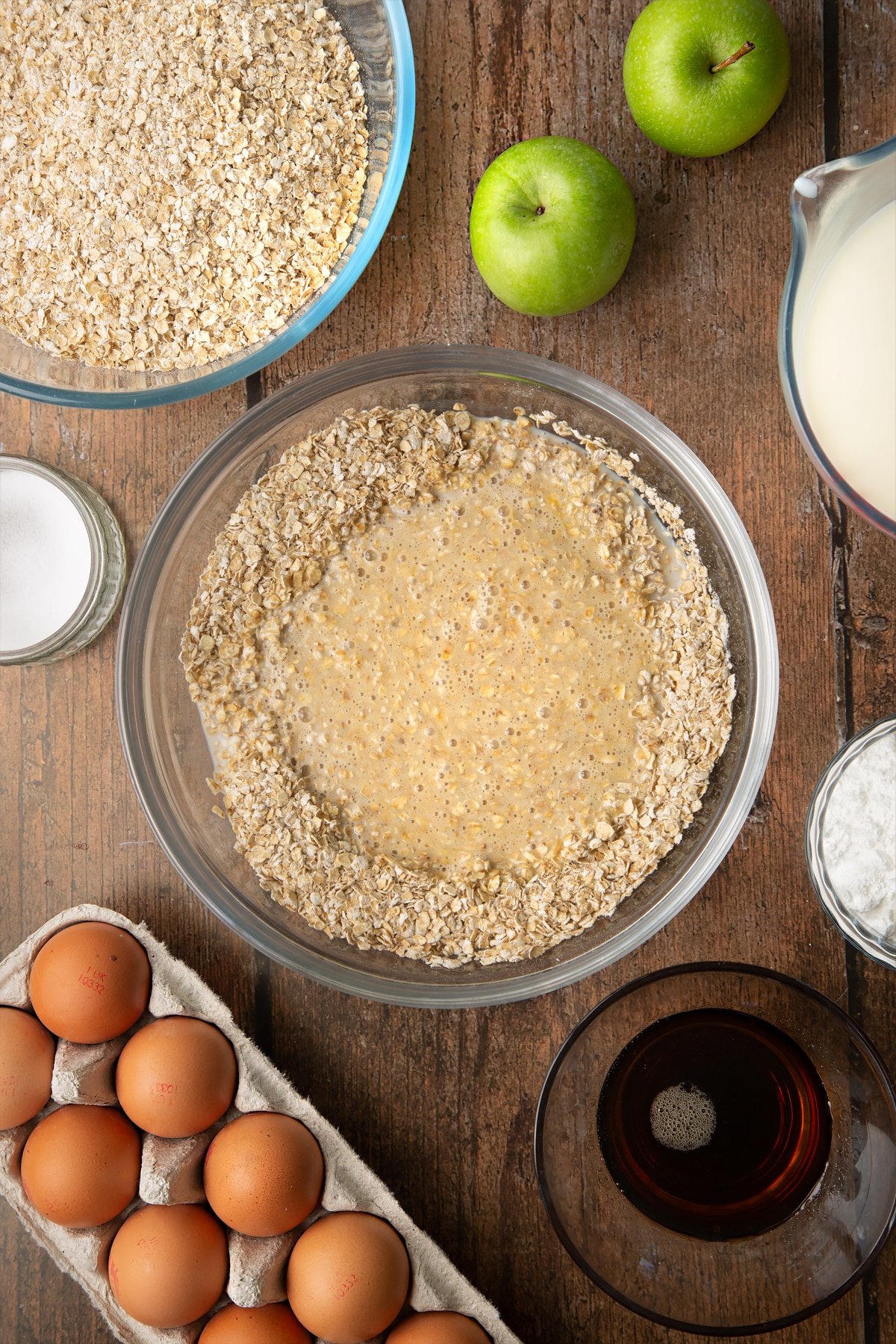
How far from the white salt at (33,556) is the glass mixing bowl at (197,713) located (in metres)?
0.12

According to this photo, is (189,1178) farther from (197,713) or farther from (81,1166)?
(197,713)

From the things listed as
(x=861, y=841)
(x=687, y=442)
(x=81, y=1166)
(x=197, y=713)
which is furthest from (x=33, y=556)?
(x=861, y=841)

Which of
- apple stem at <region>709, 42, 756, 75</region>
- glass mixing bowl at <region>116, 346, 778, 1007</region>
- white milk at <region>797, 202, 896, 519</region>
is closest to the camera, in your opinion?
white milk at <region>797, 202, 896, 519</region>

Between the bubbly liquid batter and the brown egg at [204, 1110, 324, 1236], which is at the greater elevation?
the bubbly liquid batter

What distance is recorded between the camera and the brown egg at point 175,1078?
1169mm

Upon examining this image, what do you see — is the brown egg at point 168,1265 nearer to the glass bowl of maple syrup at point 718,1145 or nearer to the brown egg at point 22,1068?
A: the brown egg at point 22,1068

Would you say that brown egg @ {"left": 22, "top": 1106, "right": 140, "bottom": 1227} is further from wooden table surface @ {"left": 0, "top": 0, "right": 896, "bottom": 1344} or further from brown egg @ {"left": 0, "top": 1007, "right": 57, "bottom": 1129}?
wooden table surface @ {"left": 0, "top": 0, "right": 896, "bottom": 1344}

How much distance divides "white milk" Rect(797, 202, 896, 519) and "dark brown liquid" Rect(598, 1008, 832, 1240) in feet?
2.10

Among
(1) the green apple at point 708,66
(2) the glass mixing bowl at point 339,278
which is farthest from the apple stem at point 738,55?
(2) the glass mixing bowl at point 339,278

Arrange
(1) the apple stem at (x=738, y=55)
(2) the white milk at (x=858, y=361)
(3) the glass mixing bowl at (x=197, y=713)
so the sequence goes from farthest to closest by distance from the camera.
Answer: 1. (3) the glass mixing bowl at (x=197, y=713)
2. (1) the apple stem at (x=738, y=55)
3. (2) the white milk at (x=858, y=361)

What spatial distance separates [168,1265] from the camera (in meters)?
1.15

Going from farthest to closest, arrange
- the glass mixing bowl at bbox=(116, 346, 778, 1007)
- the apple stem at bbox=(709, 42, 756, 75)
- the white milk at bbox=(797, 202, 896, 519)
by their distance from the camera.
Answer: the glass mixing bowl at bbox=(116, 346, 778, 1007), the apple stem at bbox=(709, 42, 756, 75), the white milk at bbox=(797, 202, 896, 519)

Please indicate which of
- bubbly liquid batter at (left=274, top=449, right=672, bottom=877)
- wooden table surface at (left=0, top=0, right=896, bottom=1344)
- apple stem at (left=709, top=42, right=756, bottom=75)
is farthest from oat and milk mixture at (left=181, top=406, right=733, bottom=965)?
apple stem at (left=709, top=42, right=756, bottom=75)

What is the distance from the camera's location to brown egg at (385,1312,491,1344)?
3.76ft
